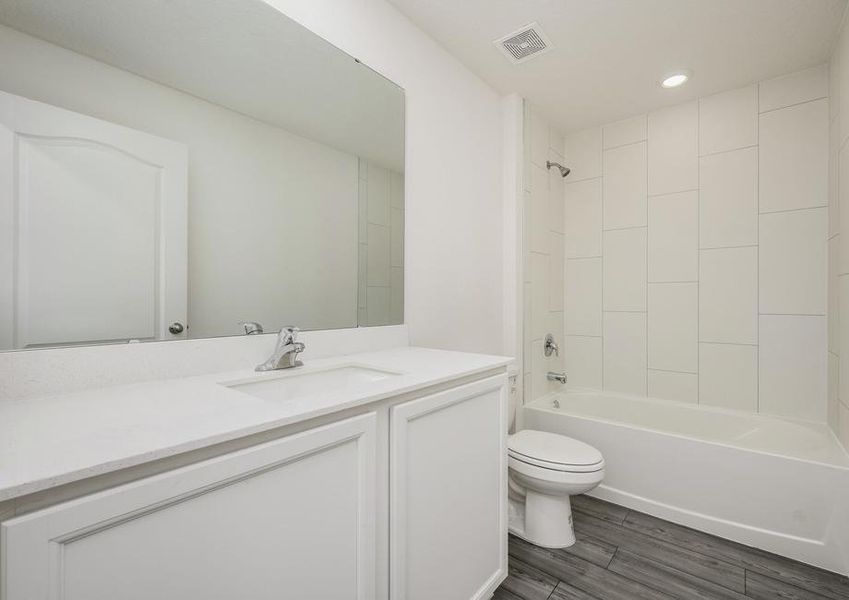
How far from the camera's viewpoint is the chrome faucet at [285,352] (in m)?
1.21

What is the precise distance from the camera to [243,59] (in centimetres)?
126

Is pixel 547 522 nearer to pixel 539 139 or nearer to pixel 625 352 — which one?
pixel 625 352

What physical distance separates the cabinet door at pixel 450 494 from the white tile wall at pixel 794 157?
215cm

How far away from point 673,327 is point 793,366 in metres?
0.61

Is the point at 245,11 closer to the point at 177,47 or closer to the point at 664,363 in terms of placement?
the point at 177,47

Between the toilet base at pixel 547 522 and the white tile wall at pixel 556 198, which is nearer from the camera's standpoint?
the toilet base at pixel 547 522

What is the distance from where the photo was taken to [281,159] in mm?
1366

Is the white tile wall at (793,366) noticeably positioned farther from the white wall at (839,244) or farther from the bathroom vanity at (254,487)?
the bathroom vanity at (254,487)

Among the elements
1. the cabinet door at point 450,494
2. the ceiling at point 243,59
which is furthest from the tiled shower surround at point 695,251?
the ceiling at point 243,59

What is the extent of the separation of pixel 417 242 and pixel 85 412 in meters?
1.34

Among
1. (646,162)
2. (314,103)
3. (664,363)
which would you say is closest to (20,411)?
(314,103)

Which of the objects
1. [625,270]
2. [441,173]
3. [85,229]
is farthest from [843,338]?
[85,229]

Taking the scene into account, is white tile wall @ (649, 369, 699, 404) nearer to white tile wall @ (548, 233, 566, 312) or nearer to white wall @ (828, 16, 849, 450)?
white wall @ (828, 16, 849, 450)

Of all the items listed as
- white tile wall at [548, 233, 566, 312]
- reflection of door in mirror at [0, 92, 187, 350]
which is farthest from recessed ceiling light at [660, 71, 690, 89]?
reflection of door in mirror at [0, 92, 187, 350]
